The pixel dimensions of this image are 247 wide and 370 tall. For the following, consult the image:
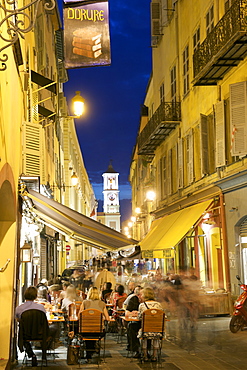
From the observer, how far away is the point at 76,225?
12.2m

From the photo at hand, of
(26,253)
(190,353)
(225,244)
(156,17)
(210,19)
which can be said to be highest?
(156,17)

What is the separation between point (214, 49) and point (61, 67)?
20520 mm

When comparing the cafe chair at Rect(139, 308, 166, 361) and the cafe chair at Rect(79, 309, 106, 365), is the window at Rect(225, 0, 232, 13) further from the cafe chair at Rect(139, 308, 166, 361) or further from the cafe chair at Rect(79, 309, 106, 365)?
the cafe chair at Rect(79, 309, 106, 365)

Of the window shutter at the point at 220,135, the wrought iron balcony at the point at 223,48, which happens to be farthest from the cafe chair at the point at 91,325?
the wrought iron balcony at the point at 223,48

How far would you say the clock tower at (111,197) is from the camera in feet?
469

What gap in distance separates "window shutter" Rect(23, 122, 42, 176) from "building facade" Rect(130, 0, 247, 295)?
632 centimetres

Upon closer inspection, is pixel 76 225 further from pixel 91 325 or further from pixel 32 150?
pixel 91 325

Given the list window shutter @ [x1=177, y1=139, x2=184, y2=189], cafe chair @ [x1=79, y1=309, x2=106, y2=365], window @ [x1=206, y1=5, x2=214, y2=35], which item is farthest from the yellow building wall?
window shutter @ [x1=177, y1=139, x2=184, y2=189]

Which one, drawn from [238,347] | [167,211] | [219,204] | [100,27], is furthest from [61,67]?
[238,347]

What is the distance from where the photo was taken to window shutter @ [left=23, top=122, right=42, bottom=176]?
1155cm

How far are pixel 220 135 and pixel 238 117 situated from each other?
1.47 metres

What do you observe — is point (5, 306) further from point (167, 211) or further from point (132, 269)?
point (132, 269)

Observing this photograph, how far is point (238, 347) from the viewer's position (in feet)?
39.2

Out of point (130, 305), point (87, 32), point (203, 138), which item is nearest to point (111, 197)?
point (203, 138)
